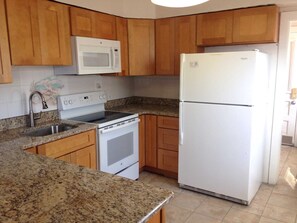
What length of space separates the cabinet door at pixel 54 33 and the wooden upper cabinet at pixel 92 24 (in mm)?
91

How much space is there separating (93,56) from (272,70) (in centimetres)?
208

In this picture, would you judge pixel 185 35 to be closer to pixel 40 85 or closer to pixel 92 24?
pixel 92 24

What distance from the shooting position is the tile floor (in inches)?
94.7

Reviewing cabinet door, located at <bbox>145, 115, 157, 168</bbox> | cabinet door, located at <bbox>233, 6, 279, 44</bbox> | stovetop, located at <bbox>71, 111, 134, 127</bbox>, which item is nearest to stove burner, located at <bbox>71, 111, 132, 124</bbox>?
stovetop, located at <bbox>71, 111, 134, 127</bbox>

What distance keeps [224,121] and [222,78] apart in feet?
1.45

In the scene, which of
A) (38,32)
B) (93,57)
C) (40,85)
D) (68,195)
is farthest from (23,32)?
(68,195)

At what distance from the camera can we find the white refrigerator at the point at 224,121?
8.05ft

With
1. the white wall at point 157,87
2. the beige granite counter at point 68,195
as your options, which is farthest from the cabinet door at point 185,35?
the beige granite counter at point 68,195

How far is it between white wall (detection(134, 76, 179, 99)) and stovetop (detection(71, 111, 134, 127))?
0.86 meters

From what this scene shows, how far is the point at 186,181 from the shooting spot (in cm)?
297

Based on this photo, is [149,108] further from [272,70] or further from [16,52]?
[16,52]

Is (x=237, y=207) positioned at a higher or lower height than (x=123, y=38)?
lower

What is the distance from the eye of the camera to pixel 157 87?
3.84 meters

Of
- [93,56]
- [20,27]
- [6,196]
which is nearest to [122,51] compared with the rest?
[93,56]
